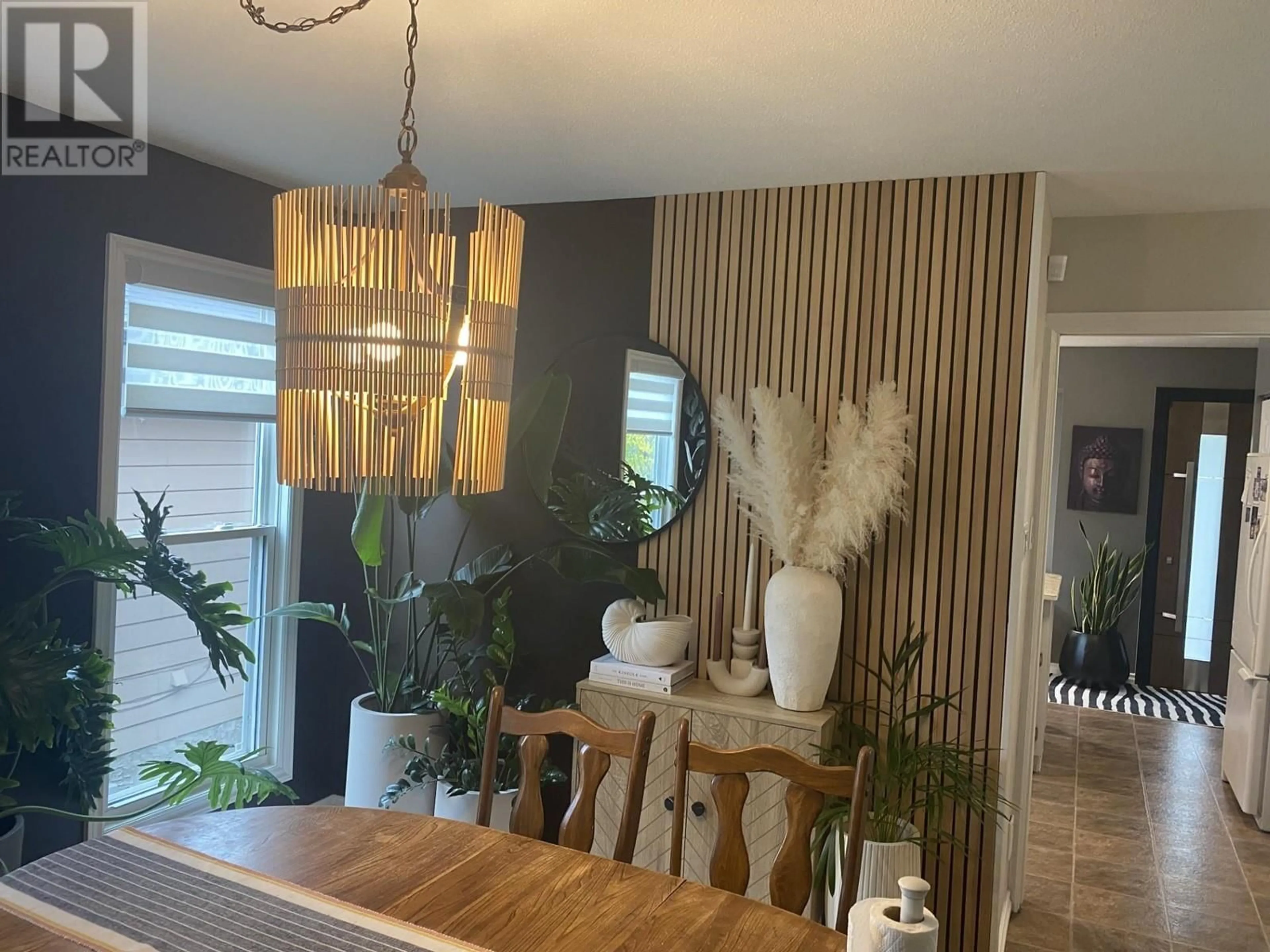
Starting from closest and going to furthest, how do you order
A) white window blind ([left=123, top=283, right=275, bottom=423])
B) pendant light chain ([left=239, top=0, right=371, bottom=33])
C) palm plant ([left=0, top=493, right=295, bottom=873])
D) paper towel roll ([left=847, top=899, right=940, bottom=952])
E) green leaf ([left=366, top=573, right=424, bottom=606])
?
paper towel roll ([left=847, top=899, right=940, bottom=952]) < pendant light chain ([left=239, top=0, right=371, bottom=33]) < palm plant ([left=0, top=493, right=295, bottom=873]) < white window blind ([left=123, top=283, right=275, bottom=423]) < green leaf ([left=366, top=573, right=424, bottom=606])

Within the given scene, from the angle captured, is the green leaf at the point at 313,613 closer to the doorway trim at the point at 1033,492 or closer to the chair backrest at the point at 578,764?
the chair backrest at the point at 578,764

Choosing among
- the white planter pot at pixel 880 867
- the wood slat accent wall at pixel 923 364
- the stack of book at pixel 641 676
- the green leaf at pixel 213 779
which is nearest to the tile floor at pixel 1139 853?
the wood slat accent wall at pixel 923 364

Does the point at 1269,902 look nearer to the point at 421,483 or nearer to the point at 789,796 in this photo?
the point at 789,796

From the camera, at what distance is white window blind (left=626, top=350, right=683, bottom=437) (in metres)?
3.57

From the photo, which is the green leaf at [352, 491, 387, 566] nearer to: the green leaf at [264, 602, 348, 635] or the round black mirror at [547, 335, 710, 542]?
the green leaf at [264, 602, 348, 635]

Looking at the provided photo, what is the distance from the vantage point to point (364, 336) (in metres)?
1.60

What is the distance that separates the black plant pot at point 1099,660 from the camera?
7043 millimetres

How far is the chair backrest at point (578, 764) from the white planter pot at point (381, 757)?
1246mm

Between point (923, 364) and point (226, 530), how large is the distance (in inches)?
98.7

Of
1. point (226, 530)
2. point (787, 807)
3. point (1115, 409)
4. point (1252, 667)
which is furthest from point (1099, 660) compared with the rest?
point (226, 530)

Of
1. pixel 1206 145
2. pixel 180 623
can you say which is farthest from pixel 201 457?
pixel 1206 145

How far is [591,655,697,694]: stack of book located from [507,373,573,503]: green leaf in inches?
25.1

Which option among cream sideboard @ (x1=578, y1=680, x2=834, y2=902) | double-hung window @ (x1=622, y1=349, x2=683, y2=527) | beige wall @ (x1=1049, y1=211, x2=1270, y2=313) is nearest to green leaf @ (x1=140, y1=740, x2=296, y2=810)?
cream sideboard @ (x1=578, y1=680, x2=834, y2=902)

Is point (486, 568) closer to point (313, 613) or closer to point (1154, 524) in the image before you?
point (313, 613)
